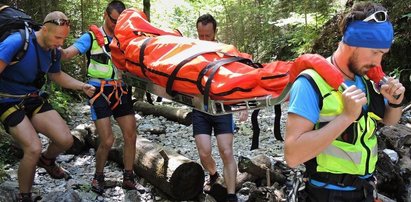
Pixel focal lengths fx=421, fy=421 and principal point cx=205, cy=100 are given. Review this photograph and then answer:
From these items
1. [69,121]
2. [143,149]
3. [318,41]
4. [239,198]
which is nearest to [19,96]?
[143,149]

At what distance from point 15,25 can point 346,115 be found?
426cm

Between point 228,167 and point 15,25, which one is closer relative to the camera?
point 15,25

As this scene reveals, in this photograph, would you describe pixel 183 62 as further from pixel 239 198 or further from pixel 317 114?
pixel 239 198

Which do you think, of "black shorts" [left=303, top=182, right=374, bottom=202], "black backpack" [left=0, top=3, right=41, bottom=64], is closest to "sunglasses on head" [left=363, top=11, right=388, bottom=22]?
"black shorts" [left=303, top=182, right=374, bottom=202]

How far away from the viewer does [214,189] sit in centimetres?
604

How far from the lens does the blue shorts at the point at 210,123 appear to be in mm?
5691

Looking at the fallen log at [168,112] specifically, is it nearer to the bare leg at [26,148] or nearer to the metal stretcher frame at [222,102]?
the bare leg at [26,148]

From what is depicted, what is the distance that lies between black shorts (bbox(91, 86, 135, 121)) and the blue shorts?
3.54ft

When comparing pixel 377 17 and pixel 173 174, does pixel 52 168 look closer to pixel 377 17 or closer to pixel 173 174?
pixel 173 174

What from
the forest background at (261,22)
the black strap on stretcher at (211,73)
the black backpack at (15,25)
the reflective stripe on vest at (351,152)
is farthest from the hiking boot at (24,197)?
the reflective stripe on vest at (351,152)

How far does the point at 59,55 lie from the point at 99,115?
3.28ft

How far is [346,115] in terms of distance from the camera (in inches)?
95.1

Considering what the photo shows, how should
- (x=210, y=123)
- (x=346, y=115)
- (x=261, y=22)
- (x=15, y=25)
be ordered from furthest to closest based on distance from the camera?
1. (x=261, y=22)
2. (x=210, y=123)
3. (x=15, y=25)
4. (x=346, y=115)

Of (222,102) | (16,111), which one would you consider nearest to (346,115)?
(222,102)
